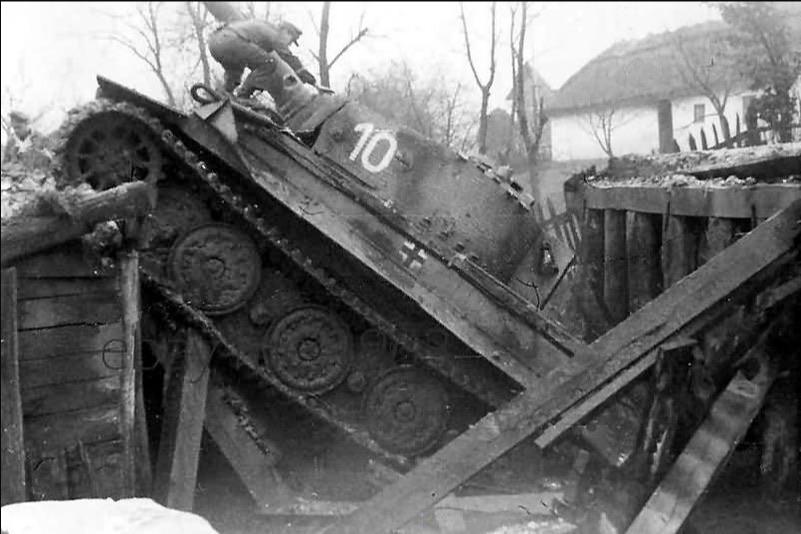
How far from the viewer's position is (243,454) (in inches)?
214

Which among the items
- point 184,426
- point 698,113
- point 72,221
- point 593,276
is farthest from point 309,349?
point 698,113

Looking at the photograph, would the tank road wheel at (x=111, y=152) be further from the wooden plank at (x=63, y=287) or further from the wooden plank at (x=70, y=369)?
the wooden plank at (x=70, y=369)

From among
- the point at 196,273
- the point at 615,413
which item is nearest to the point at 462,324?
the point at 615,413

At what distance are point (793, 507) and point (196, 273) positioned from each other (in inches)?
165

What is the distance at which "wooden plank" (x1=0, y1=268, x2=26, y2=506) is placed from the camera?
3115 millimetres

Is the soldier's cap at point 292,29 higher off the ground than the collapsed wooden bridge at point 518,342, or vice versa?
the soldier's cap at point 292,29

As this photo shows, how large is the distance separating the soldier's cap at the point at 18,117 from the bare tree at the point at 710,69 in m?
5.60

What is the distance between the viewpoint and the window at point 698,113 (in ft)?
30.6

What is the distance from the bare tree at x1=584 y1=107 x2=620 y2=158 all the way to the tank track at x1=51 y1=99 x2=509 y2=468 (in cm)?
433

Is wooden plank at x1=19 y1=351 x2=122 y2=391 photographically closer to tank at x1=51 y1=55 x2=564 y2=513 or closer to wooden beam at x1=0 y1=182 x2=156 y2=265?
wooden beam at x1=0 y1=182 x2=156 y2=265

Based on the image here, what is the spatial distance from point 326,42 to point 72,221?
170 inches

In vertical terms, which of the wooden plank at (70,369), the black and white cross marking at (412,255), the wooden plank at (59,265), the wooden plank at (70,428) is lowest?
the wooden plank at (70,428)

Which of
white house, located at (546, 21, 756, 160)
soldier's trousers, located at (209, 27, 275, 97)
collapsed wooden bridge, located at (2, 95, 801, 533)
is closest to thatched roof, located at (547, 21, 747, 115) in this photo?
white house, located at (546, 21, 756, 160)

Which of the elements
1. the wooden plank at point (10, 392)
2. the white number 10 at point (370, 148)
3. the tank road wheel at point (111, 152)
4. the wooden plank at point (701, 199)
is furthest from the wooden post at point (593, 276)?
the wooden plank at point (10, 392)
